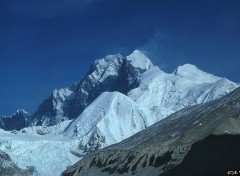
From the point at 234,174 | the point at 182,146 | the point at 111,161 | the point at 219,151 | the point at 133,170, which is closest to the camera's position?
the point at 234,174

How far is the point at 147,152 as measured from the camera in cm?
17150

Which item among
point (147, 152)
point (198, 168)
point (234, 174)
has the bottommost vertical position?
point (234, 174)

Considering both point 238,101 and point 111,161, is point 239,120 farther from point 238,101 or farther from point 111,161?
point 111,161

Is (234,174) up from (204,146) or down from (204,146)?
down

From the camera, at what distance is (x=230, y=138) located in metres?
119

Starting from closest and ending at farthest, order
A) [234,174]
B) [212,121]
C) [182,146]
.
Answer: [234,174] < [182,146] < [212,121]

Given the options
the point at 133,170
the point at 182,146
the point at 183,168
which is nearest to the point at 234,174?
the point at 183,168

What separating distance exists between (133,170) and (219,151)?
2212 inches

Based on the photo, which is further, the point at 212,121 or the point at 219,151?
the point at 212,121

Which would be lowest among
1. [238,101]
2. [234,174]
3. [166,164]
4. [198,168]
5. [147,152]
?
[234,174]

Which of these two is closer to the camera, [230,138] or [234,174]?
[234,174]

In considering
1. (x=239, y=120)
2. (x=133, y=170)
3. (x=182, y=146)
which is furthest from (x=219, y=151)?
(x=133, y=170)

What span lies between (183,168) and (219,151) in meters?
10.6

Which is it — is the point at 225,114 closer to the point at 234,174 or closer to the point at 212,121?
the point at 212,121
